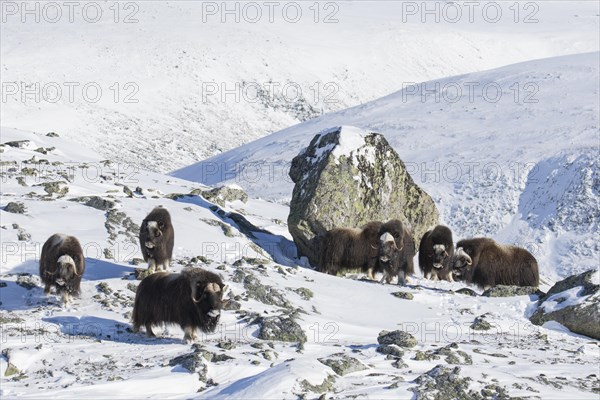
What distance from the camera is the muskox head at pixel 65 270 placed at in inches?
530

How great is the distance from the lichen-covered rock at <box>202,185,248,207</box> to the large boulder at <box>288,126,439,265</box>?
2.17m

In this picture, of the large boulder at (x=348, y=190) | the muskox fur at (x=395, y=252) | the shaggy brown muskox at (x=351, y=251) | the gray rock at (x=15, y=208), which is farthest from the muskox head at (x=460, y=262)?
the gray rock at (x=15, y=208)

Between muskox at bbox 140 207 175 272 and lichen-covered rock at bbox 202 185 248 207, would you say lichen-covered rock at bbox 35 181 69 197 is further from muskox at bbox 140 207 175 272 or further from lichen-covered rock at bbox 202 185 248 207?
muskox at bbox 140 207 175 272

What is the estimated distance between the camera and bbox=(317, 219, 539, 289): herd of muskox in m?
18.8

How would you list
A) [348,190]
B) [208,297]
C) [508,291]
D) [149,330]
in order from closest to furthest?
[208,297] < [149,330] < [508,291] < [348,190]

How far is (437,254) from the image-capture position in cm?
1897

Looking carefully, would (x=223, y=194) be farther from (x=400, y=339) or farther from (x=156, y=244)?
(x=400, y=339)

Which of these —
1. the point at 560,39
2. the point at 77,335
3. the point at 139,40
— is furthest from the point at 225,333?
the point at 560,39

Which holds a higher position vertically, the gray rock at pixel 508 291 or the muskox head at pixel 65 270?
the muskox head at pixel 65 270

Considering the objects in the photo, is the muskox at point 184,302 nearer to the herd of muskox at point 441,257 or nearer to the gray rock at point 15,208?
the gray rock at point 15,208

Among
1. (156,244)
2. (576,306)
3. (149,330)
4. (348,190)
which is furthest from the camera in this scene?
(348,190)

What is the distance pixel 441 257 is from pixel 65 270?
8.69 metres

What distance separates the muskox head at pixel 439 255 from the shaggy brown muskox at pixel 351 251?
1.31 m

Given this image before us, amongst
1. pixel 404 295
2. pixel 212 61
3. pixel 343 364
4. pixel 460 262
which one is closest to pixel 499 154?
pixel 460 262
